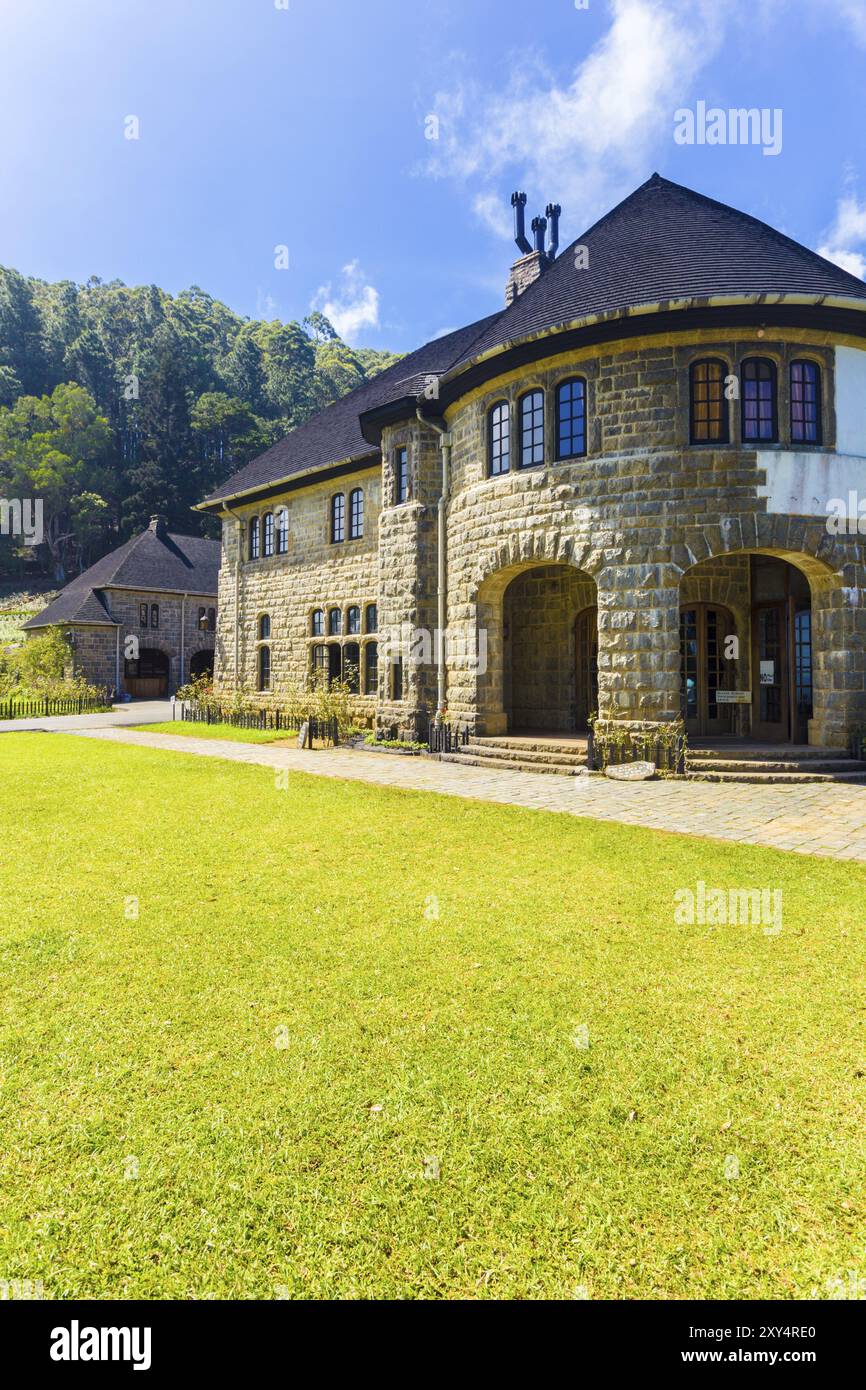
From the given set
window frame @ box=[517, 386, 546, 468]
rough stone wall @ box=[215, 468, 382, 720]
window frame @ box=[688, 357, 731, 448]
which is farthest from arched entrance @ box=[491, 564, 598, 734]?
window frame @ box=[688, 357, 731, 448]

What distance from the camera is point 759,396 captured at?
1244cm

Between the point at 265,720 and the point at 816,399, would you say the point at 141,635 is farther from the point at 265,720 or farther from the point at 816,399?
the point at 816,399

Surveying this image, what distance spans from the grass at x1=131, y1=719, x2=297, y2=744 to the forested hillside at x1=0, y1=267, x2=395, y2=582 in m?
37.4

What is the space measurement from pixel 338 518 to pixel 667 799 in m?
15.7

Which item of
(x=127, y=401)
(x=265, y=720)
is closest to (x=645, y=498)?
(x=265, y=720)

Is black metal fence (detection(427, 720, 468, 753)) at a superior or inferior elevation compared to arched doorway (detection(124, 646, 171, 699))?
inferior

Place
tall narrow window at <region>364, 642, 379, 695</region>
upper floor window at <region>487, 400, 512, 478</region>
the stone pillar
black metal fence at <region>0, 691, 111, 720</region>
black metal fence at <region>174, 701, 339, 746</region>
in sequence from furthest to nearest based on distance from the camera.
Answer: black metal fence at <region>0, 691, 111, 720</region> → tall narrow window at <region>364, 642, 379, 695</region> → black metal fence at <region>174, 701, 339, 746</region> → upper floor window at <region>487, 400, 512, 478</region> → the stone pillar

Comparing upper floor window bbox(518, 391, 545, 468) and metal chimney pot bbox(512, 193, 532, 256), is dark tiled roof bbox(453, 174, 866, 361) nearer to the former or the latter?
upper floor window bbox(518, 391, 545, 468)

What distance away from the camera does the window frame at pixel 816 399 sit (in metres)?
12.4

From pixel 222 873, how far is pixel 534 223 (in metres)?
22.7

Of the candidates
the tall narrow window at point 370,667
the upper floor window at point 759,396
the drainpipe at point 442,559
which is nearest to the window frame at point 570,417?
the upper floor window at point 759,396

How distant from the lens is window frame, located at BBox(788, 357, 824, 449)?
40.8 ft
